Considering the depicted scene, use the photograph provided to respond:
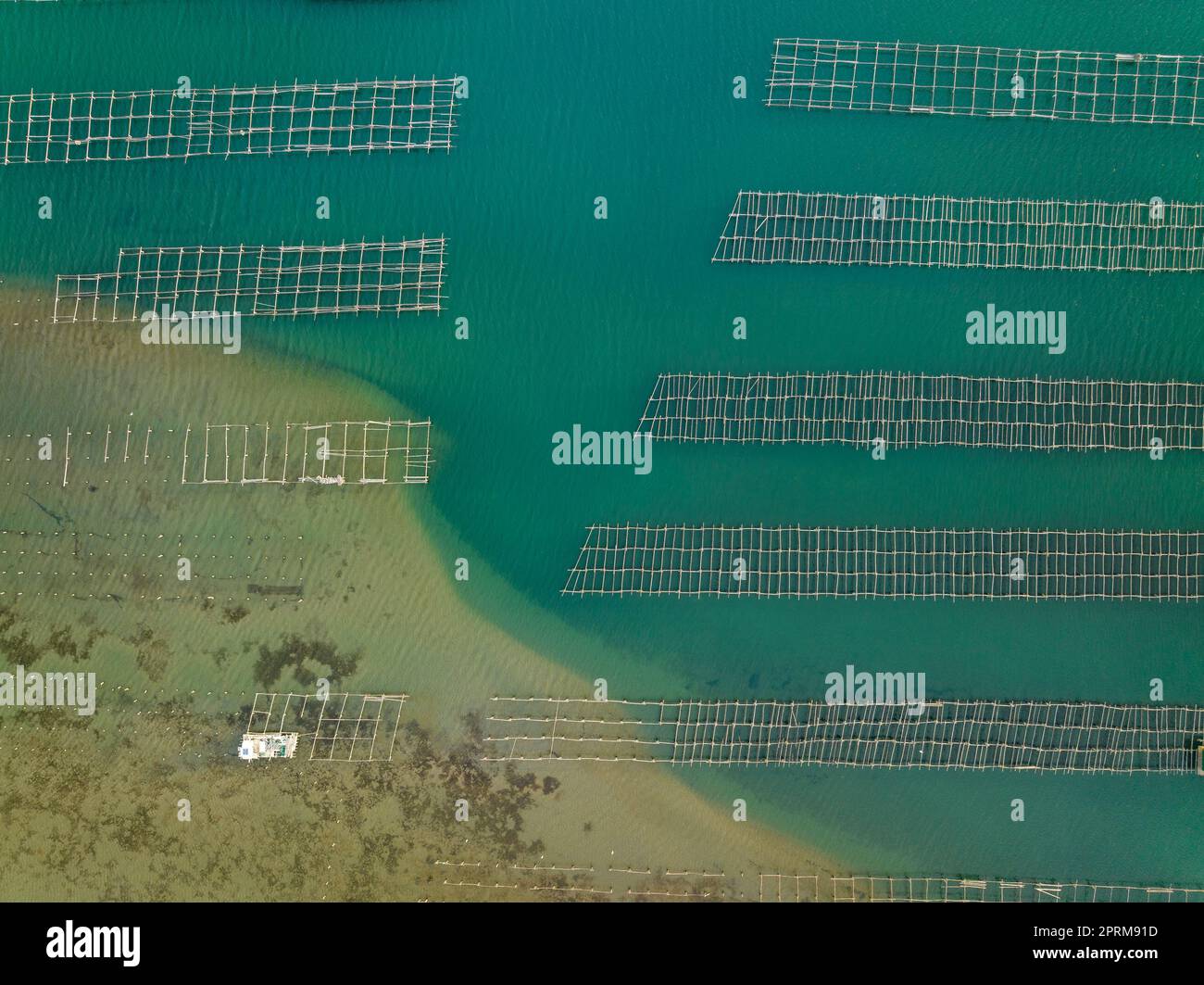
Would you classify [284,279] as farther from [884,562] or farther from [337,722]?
[884,562]

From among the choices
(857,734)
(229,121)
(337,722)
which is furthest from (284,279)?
(857,734)

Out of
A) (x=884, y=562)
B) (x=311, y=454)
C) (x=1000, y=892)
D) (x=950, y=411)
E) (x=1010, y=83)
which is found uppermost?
(x=1010, y=83)

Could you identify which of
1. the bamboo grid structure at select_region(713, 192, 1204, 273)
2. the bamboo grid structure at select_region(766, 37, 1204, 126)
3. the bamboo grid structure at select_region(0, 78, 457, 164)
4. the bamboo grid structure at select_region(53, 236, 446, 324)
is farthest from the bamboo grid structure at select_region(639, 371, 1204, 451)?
the bamboo grid structure at select_region(0, 78, 457, 164)

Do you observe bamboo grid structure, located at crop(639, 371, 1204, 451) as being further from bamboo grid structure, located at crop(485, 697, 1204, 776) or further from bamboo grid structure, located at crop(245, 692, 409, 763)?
bamboo grid structure, located at crop(245, 692, 409, 763)

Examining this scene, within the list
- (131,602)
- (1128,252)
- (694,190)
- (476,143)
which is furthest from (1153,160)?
(131,602)

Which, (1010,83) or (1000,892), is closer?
(1000,892)
